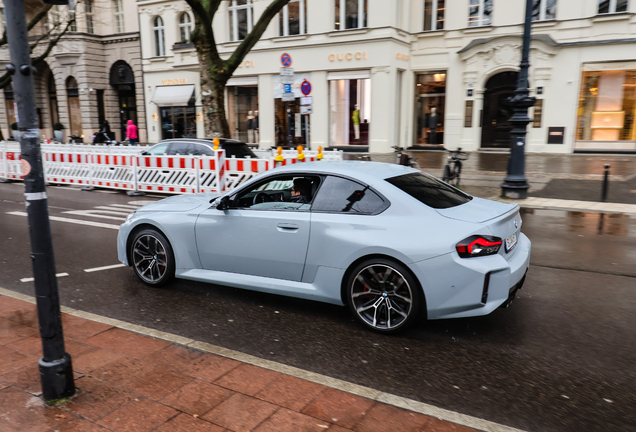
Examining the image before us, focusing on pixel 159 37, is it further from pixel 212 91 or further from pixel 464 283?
pixel 464 283

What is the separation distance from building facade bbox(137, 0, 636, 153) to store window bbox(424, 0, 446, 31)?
0.16 ft

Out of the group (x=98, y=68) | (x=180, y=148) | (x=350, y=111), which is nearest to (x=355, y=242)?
(x=180, y=148)

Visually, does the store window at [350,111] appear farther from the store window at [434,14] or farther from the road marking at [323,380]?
the road marking at [323,380]

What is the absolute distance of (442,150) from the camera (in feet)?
81.7

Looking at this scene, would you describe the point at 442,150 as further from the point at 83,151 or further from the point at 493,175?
the point at 83,151

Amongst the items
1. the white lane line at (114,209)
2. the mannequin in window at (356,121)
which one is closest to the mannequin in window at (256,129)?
the mannequin in window at (356,121)

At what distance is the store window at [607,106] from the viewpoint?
21594 mm

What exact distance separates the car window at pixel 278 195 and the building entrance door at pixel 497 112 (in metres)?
20.3

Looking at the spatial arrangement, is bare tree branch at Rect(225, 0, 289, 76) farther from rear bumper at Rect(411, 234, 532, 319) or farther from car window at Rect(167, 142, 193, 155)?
rear bumper at Rect(411, 234, 532, 319)

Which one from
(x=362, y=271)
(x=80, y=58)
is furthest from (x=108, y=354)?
(x=80, y=58)

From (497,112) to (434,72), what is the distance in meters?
3.72

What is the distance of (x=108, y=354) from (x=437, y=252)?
274 cm

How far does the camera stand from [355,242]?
14.6 ft

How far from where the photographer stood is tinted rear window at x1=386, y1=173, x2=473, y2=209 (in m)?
4.62
